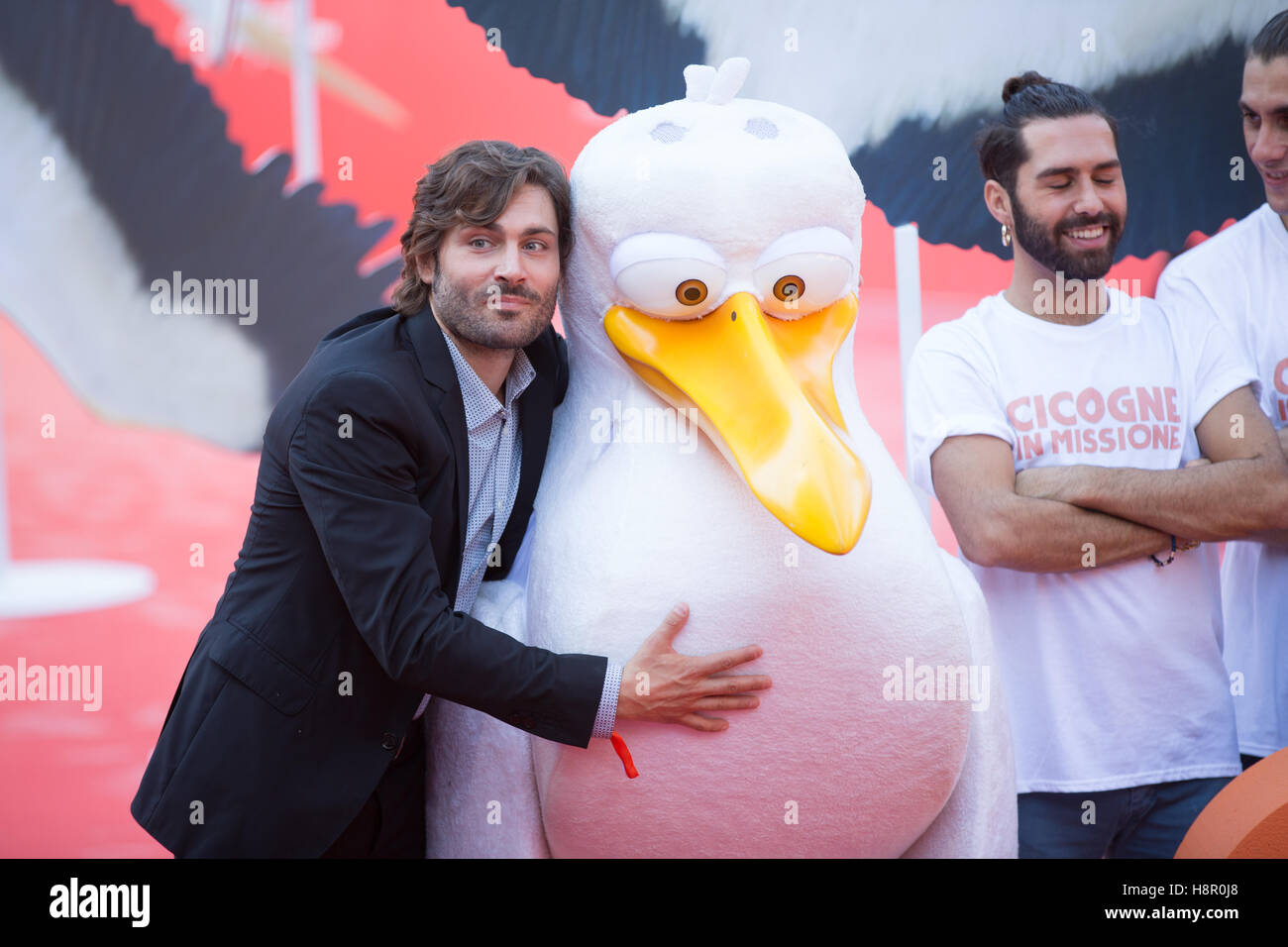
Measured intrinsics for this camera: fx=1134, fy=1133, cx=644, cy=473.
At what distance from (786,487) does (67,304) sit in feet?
6.11

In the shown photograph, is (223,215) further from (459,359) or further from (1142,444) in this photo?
(1142,444)

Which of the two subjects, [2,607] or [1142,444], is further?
[2,607]

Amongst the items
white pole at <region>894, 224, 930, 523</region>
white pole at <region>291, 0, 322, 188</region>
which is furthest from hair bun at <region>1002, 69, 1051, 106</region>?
white pole at <region>291, 0, 322, 188</region>

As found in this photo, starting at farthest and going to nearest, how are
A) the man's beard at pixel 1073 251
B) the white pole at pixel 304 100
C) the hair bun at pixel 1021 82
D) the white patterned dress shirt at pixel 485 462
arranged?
1. the white pole at pixel 304 100
2. the hair bun at pixel 1021 82
3. the man's beard at pixel 1073 251
4. the white patterned dress shirt at pixel 485 462

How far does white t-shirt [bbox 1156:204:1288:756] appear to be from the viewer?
6.28ft

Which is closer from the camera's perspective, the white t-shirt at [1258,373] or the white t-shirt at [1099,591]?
the white t-shirt at [1099,591]

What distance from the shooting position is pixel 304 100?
246 cm

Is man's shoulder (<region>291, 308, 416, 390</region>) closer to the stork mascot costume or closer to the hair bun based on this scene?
the stork mascot costume

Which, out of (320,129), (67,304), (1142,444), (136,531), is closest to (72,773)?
(136,531)

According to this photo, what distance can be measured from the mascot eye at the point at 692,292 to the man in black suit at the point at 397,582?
0.61 feet

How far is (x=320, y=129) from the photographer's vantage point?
8.13 ft

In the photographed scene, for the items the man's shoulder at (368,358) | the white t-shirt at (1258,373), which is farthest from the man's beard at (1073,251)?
the man's shoulder at (368,358)

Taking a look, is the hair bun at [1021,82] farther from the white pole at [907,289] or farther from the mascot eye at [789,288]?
the mascot eye at [789,288]

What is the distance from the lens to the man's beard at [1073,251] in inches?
71.6
